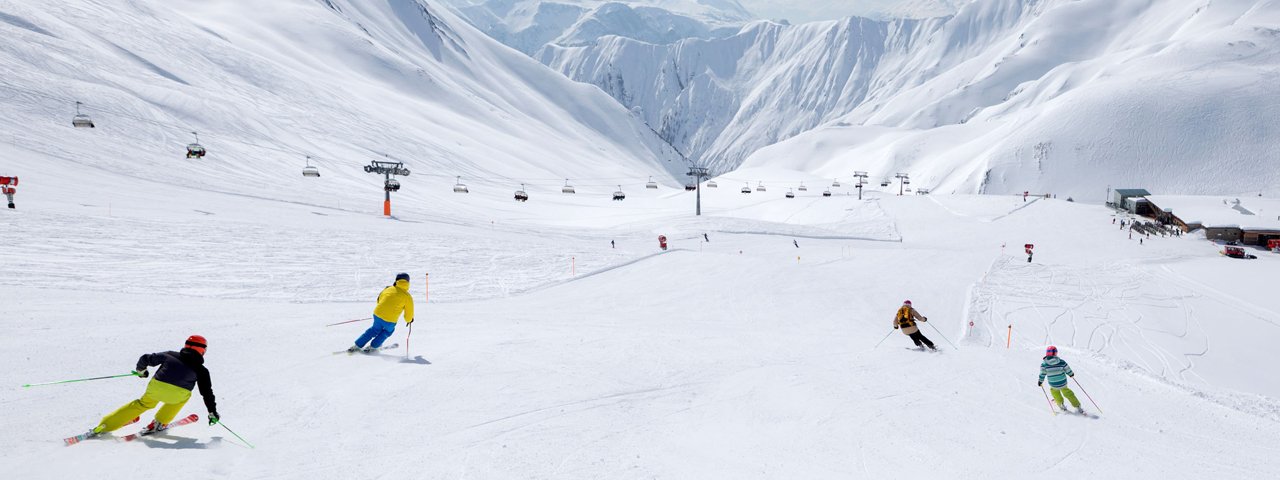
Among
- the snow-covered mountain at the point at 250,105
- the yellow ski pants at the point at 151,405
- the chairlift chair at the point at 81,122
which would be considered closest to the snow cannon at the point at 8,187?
the snow-covered mountain at the point at 250,105

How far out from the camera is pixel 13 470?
712 centimetres

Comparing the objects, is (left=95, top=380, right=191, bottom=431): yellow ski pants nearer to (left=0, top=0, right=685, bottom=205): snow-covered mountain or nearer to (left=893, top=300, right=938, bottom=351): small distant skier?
(left=893, top=300, right=938, bottom=351): small distant skier

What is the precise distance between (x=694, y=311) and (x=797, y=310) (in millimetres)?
4246

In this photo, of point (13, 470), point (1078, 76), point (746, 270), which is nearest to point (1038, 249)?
point (746, 270)

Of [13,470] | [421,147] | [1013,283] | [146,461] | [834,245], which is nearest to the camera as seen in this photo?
[13,470]

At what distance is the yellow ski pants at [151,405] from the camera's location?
804cm

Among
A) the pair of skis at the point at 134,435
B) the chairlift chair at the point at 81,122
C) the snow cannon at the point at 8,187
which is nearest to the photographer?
the pair of skis at the point at 134,435

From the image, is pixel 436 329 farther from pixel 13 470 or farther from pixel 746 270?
pixel 746 270

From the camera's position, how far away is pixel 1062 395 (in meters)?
12.8

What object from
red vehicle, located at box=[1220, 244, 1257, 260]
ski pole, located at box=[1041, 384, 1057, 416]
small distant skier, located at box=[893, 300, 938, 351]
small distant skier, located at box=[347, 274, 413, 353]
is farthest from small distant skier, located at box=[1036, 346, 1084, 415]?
red vehicle, located at box=[1220, 244, 1257, 260]

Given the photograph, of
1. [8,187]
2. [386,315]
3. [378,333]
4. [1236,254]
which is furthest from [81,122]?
[1236,254]

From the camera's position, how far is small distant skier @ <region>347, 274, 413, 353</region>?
12.7 metres

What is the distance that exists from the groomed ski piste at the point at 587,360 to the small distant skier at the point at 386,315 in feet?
1.50

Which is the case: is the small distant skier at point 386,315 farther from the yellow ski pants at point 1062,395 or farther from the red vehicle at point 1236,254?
the red vehicle at point 1236,254
